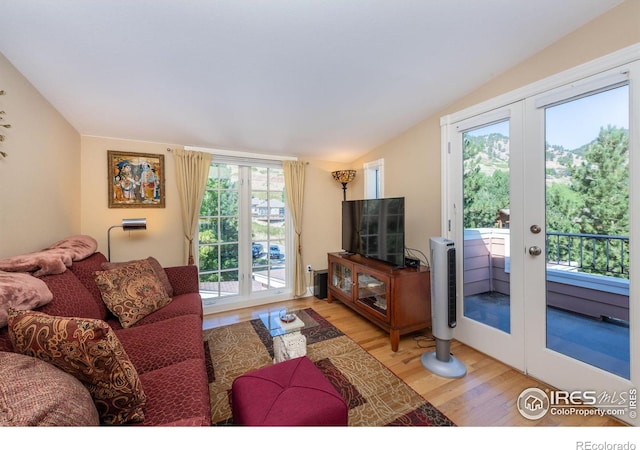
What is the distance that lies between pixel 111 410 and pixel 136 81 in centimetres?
203

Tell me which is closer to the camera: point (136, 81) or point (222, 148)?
point (136, 81)

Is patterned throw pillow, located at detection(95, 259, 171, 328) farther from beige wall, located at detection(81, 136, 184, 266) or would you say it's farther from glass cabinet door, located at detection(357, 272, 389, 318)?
glass cabinet door, located at detection(357, 272, 389, 318)

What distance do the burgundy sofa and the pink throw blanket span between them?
4cm

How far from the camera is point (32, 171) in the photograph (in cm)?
175

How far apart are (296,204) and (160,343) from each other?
2.31m

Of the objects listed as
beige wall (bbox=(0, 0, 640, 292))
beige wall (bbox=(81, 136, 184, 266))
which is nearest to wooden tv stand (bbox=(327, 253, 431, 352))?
beige wall (bbox=(0, 0, 640, 292))

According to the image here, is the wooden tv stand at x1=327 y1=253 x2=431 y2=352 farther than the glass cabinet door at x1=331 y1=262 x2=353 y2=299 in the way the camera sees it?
No

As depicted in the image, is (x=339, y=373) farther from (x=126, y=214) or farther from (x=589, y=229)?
(x=126, y=214)

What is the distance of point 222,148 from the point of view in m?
3.07

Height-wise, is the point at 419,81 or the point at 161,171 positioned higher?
the point at 419,81

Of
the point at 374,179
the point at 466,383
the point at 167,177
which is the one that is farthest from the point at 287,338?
the point at 374,179

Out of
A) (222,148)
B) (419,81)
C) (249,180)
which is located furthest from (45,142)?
(419,81)

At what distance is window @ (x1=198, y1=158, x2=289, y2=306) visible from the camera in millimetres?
3158

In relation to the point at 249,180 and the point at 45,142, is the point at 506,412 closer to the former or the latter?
the point at 249,180
